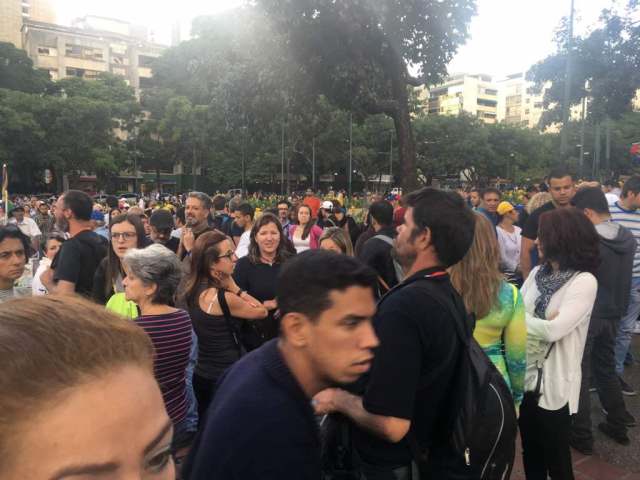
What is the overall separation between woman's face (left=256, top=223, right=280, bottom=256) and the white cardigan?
7.32ft

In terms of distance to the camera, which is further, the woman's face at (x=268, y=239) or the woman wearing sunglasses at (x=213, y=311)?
the woman's face at (x=268, y=239)

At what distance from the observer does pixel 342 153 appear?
39.5 m

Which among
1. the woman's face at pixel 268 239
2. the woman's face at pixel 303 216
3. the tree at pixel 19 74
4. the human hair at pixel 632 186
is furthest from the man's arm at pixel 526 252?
the tree at pixel 19 74

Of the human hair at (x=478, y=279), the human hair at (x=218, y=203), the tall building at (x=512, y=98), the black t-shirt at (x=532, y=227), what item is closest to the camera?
the human hair at (x=478, y=279)

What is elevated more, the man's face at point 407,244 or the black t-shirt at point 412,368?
the man's face at point 407,244

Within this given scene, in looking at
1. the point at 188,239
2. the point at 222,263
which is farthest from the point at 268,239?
the point at 188,239

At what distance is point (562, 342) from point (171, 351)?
2.16 metres

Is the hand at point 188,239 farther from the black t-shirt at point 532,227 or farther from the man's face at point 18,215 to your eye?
the man's face at point 18,215

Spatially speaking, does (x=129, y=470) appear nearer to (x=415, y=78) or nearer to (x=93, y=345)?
(x=93, y=345)

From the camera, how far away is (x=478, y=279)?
2.39m

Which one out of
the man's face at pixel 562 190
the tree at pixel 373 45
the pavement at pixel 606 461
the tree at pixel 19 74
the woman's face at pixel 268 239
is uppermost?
Answer: the tree at pixel 19 74

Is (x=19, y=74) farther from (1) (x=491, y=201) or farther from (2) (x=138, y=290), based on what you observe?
(2) (x=138, y=290)

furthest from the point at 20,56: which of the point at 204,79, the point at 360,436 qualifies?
the point at 360,436

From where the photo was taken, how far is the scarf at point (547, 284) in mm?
2904
